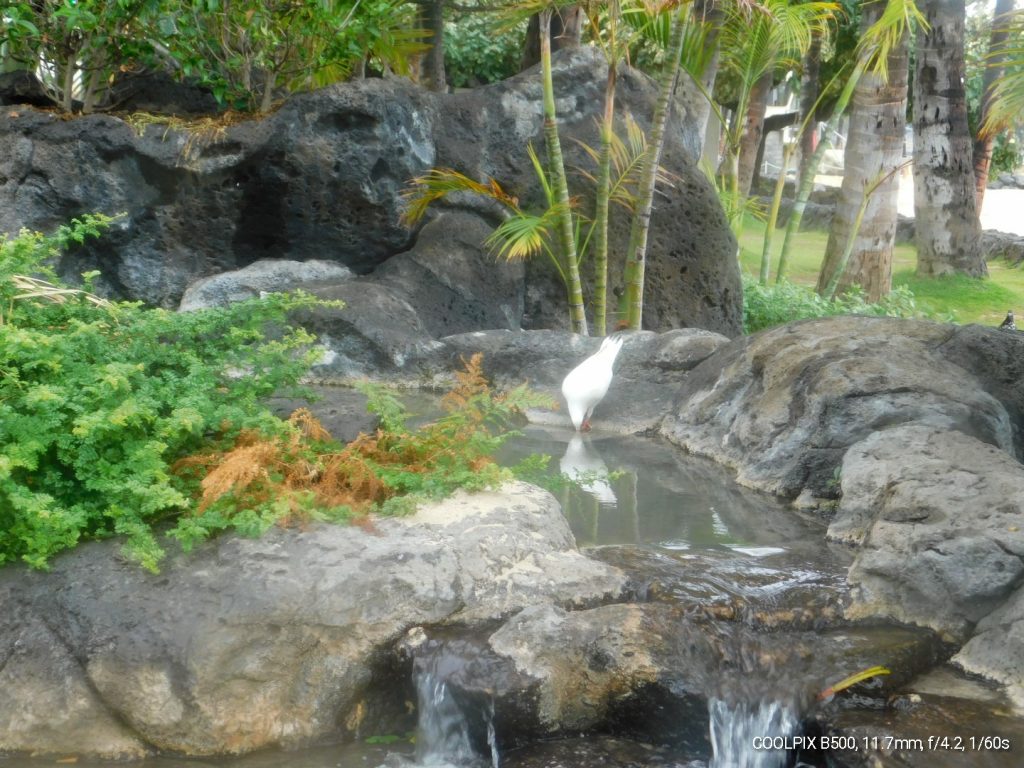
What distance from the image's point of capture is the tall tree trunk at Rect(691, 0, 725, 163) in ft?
34.3

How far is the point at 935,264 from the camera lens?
16250mm

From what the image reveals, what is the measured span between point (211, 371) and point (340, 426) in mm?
1085

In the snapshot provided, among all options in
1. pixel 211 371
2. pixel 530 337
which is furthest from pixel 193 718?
pixel 530 337

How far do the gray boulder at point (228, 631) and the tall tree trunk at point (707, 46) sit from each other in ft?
20.3

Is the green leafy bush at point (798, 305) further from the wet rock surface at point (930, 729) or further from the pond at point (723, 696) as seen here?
the wet rock surface at point (930, 729)

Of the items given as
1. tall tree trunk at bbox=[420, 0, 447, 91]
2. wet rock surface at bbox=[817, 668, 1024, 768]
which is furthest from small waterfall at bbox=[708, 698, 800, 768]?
tall tree trunk at bbox=[420, 0, 447, 91]

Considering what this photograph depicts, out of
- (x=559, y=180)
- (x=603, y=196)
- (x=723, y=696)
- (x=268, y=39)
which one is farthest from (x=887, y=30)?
(x=723, y=696)

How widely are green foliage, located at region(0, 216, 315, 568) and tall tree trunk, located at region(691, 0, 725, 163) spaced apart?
5709mm

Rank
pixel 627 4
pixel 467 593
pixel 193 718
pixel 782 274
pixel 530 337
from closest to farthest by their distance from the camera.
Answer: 1. pixel 193 718
2. pixel 467 593
3. pixel 530 337
4. pixel 627 4
5. pixel 782 274

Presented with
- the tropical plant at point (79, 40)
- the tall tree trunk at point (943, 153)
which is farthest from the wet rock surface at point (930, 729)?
the tall tree trunk at point (943, 153)

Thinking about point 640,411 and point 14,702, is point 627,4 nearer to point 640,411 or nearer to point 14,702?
point 640,411

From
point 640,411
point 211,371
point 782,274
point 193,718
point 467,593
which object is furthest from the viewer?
point 782,274

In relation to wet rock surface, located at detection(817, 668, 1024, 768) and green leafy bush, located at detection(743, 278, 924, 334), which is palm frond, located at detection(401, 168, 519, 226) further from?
wet rock surface, located at detection(817, 668, 1024, 768)

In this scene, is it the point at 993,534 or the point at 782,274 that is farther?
the point at 782,274
